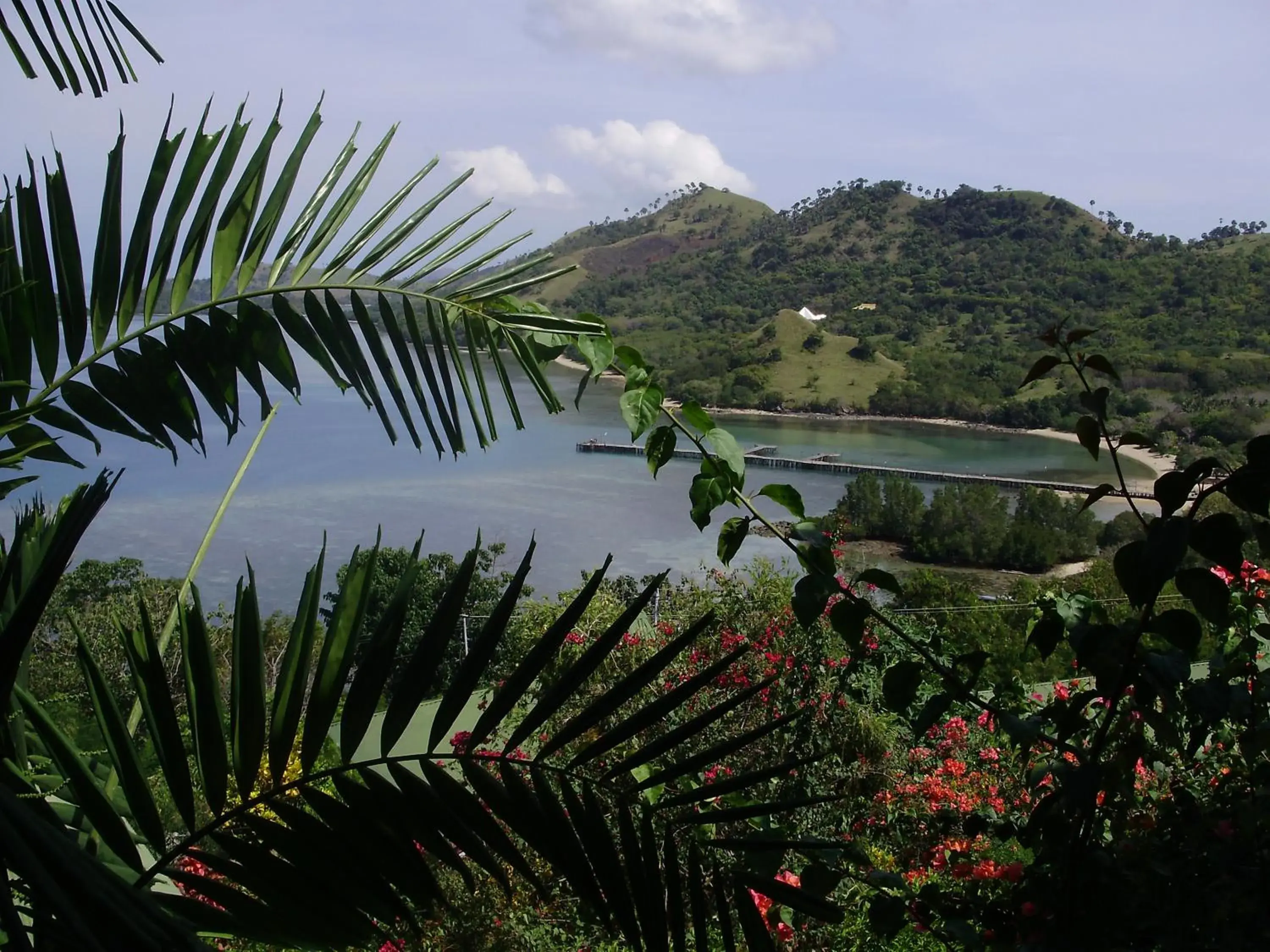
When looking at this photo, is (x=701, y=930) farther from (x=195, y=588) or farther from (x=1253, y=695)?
(x=1253, y=695)

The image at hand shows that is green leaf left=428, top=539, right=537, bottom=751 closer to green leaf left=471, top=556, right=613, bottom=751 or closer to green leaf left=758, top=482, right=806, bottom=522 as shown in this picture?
green leaf left=471, top=556, right=613, bottom=751

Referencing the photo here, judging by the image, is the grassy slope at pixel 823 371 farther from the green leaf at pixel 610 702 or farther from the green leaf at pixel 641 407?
the green leaf at pixel 610 702

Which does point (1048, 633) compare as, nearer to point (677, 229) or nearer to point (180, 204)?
point (180, 204)

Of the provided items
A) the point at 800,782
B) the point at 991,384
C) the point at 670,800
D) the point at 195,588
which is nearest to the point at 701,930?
the point at 670,800

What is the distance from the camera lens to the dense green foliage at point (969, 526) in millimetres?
24016

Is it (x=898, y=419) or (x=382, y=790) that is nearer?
(x=382, y=790)

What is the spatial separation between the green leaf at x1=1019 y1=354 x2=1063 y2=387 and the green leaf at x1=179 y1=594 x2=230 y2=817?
0.64m

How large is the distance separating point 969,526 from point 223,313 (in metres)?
24.5

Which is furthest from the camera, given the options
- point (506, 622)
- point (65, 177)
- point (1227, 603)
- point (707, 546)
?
point (707, 546)

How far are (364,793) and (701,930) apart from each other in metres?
0.22

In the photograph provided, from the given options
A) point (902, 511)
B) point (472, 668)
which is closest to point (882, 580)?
point (472, 668)

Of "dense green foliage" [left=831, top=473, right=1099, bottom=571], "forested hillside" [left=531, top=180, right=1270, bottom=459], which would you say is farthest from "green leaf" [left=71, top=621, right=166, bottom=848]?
"dense green foliage" [left=831, top=473, right=1099, bottom=571]

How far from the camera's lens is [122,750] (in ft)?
1.86

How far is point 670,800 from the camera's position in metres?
0.69
